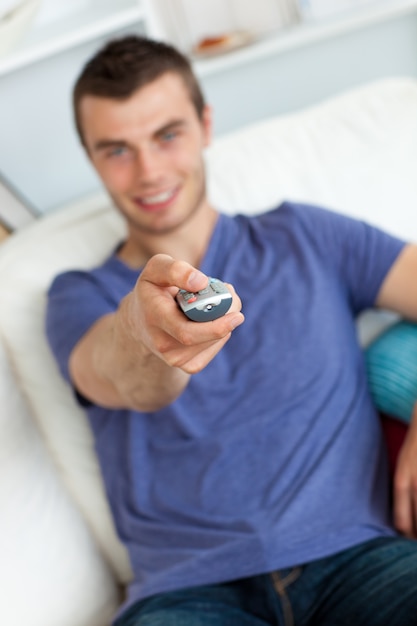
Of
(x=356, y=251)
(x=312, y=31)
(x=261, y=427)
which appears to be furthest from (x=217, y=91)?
(x=261, y=427)

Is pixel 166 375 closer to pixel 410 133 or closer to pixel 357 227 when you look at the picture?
pixel 357 227

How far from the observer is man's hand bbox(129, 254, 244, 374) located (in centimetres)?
57

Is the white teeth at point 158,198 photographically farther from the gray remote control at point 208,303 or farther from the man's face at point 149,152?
the gray remote control at point 208,303

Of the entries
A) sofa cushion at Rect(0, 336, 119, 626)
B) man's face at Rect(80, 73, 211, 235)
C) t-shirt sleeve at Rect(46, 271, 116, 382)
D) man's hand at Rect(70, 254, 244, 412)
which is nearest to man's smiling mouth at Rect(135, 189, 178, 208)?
man's face at Rect(80, 73, 211, 235)

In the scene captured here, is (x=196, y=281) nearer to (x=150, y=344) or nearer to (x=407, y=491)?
(x=150, y=344)

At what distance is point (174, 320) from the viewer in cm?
59

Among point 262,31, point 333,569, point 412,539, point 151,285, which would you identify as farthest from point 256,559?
point 262,31

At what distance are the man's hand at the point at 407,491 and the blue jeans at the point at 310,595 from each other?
0.11 ft

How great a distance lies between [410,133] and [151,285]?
893mm

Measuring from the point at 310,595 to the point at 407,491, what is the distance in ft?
0.67

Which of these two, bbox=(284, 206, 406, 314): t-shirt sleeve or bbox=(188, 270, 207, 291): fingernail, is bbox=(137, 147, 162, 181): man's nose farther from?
bbox=(188, 270, 207, 291): fingernail

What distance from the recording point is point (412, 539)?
39.8 inches

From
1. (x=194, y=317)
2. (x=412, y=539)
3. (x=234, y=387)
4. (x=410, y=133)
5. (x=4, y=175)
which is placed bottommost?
(x=412, y=539)

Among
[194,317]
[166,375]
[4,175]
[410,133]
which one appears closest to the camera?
[194,317]
